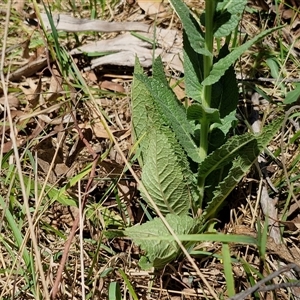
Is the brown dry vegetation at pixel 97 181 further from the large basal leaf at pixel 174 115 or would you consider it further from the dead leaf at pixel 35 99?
the large basal leaf at pixel 174 115

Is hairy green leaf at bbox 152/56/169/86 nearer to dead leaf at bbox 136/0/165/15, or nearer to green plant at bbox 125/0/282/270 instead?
green plant at bbox 125/0/282/270

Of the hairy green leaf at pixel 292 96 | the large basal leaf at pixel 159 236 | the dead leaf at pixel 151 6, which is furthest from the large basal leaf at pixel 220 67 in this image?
the dead leaf at pixel 151 6

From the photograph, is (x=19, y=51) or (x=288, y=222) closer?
(x=288, y=222)

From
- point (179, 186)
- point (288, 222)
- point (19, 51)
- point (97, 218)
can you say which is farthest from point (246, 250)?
point (19, 51)

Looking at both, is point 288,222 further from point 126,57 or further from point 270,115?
point 126,57

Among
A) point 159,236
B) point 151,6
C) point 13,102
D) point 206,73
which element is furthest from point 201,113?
point 151,6

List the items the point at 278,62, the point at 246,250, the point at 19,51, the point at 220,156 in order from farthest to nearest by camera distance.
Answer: the point at 19,51 < the point at 278,62 < the point at 246,250 < the point at 220,156

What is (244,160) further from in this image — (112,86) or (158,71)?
(112,86)
